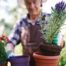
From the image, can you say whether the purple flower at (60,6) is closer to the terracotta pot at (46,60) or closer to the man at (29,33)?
the man at (29,33)

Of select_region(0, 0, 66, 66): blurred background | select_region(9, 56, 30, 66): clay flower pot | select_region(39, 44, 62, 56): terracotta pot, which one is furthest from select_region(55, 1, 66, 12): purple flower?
select_region(9, 56, 30, 66): clay flower pot

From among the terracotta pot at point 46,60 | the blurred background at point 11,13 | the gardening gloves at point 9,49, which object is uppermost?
the blurred background at point 11,13

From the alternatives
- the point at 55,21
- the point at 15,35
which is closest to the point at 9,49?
the point at 15,35

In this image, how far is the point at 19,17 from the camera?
61.0 inches

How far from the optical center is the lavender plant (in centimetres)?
143

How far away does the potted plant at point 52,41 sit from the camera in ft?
4.65

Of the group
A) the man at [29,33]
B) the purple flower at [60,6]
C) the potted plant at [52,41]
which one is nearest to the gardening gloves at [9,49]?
the man at [29,33]

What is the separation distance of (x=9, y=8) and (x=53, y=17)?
0.29 metres

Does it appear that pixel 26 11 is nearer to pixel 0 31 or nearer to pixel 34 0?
pixel 34 0

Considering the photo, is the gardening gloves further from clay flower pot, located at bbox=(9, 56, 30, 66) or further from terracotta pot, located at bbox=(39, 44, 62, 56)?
terracotta pot, located at bbox=(39, 44, 62, 56)

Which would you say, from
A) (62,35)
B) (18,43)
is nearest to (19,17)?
(18,43)

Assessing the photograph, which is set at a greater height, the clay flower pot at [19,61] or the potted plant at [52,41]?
the potted plant at [52,41]

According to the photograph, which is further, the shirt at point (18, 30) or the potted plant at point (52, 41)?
the shirt at point (18, 30)

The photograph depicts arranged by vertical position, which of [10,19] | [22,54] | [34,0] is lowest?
[22,54]
